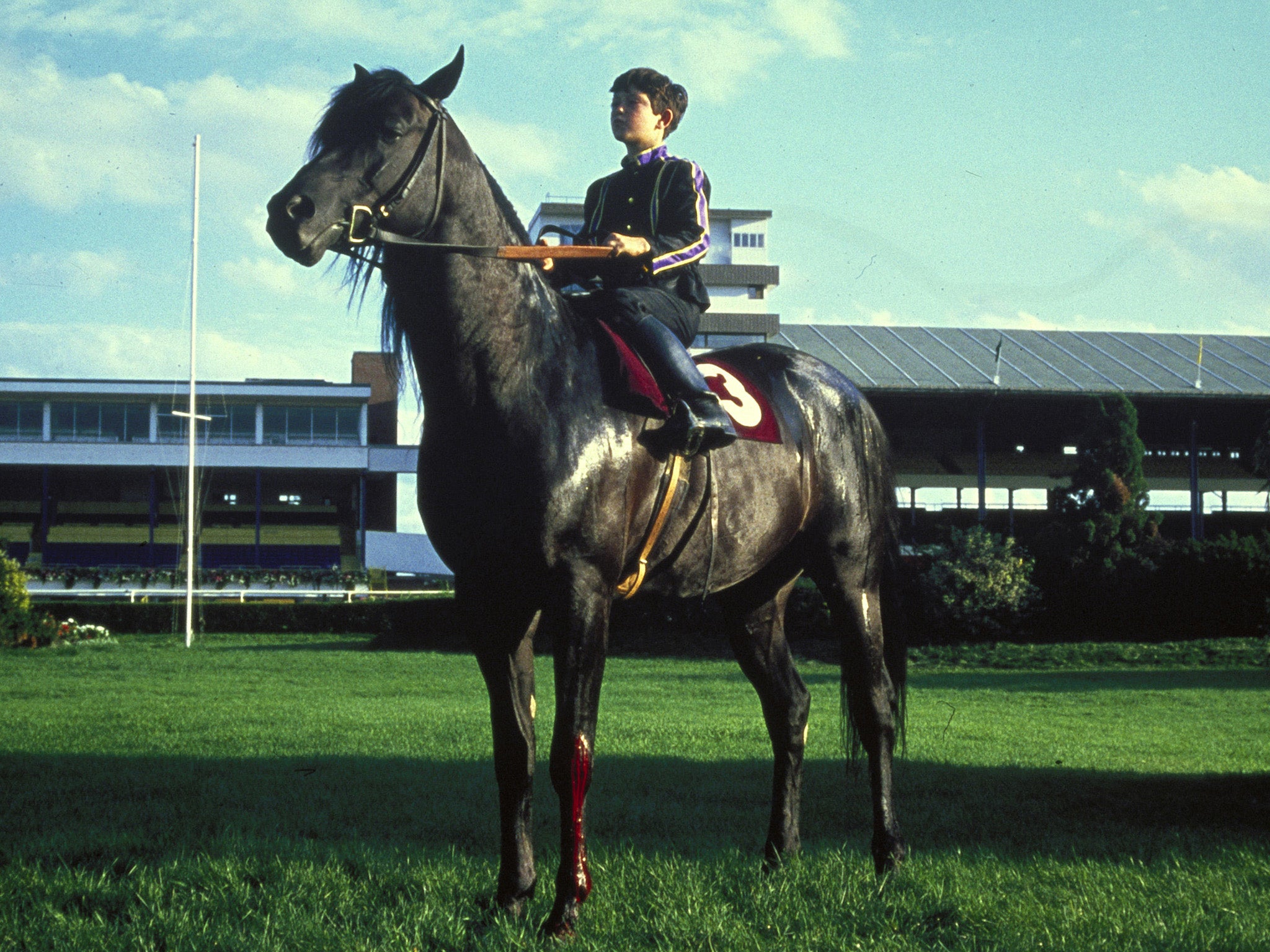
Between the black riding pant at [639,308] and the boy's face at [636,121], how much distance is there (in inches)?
23.9

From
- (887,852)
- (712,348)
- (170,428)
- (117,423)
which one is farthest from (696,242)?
(117,423)

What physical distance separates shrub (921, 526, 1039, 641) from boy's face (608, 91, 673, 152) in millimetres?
18826

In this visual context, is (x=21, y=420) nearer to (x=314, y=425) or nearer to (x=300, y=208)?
(x=314, y=425)

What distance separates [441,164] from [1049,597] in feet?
71.8

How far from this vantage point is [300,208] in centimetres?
328

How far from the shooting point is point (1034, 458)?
140 feet

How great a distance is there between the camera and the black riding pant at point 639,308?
13.7ft

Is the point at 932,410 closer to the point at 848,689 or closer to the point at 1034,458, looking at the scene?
the point at 1034,458

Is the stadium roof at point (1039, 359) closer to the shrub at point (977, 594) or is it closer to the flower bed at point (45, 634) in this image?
the shrub at point (977, 594)

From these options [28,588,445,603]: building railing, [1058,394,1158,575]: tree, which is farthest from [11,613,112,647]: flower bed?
[1058,394,1158,575]: tree

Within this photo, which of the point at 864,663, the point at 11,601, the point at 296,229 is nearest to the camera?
the point at 296,229

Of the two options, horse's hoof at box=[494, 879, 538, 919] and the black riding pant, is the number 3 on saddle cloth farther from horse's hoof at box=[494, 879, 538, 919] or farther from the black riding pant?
horse's hoof at box=[494, 879, 538, 919]

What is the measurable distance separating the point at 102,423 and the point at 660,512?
178 ft

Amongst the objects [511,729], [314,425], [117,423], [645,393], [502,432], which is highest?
[314,425]
